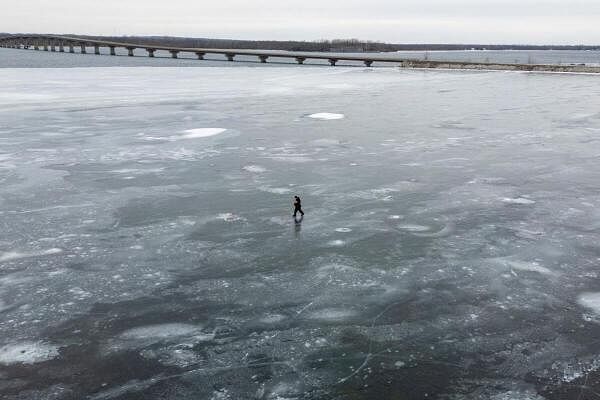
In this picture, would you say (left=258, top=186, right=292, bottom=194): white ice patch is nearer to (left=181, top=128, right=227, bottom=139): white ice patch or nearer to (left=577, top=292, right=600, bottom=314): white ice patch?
(left=577, top=292, right=600, bottom=314): white ice patch

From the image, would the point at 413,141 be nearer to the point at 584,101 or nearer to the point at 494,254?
the point at 494,254

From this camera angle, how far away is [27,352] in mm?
6465

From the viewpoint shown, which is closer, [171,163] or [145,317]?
[145,317]

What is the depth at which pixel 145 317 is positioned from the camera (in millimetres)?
7305

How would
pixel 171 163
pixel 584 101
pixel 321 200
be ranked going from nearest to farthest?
pixel 321 200 → pixel 171 163 → pixel 584 101

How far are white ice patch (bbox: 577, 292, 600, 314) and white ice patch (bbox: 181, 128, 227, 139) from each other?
16.1 m

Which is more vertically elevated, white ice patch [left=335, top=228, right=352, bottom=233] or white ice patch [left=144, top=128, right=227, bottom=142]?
white ice patch [left=144, top=128, right=227, bottom=142]

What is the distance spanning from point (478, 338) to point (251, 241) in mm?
4638

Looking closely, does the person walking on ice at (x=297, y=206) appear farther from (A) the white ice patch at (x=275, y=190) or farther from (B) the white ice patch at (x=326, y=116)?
(B) the white ice patch at (x=326, y=116)

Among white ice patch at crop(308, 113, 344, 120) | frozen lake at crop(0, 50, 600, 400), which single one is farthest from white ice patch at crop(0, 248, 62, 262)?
white ice patch at crop(308, 113, 344, 120)

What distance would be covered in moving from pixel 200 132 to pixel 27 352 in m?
16.4

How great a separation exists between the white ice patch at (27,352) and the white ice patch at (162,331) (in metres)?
0.85

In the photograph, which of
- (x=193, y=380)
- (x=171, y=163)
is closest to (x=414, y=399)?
(x=193, y=380)

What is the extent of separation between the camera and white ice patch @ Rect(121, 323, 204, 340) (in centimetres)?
686
